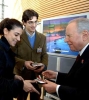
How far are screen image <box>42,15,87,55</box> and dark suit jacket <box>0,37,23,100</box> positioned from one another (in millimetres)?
1940

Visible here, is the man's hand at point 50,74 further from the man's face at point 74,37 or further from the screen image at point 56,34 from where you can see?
the screen image at point 56,34

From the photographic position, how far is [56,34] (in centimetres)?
398

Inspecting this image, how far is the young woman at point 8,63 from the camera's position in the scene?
5.77 feet

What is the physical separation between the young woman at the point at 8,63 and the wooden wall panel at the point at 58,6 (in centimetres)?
219

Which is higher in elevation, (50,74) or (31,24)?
(31,24)

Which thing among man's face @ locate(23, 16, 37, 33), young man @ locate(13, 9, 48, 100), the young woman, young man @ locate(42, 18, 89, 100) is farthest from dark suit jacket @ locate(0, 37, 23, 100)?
man's face @ locate(23, 16, 37, 33)

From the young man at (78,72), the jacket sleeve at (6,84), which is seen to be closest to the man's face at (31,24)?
→ the young man at (78,72)

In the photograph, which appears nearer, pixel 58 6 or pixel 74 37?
pixel 74 37

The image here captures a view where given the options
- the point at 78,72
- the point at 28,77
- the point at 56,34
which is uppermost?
the point at 56,34

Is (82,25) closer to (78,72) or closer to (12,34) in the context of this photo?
(78,72)

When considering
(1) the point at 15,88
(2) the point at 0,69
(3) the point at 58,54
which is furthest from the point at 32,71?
(3) the point at 58,54

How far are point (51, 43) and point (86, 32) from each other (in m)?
2.45

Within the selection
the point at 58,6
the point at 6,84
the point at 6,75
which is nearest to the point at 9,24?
the point at 6,75

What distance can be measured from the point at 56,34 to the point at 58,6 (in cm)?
100
